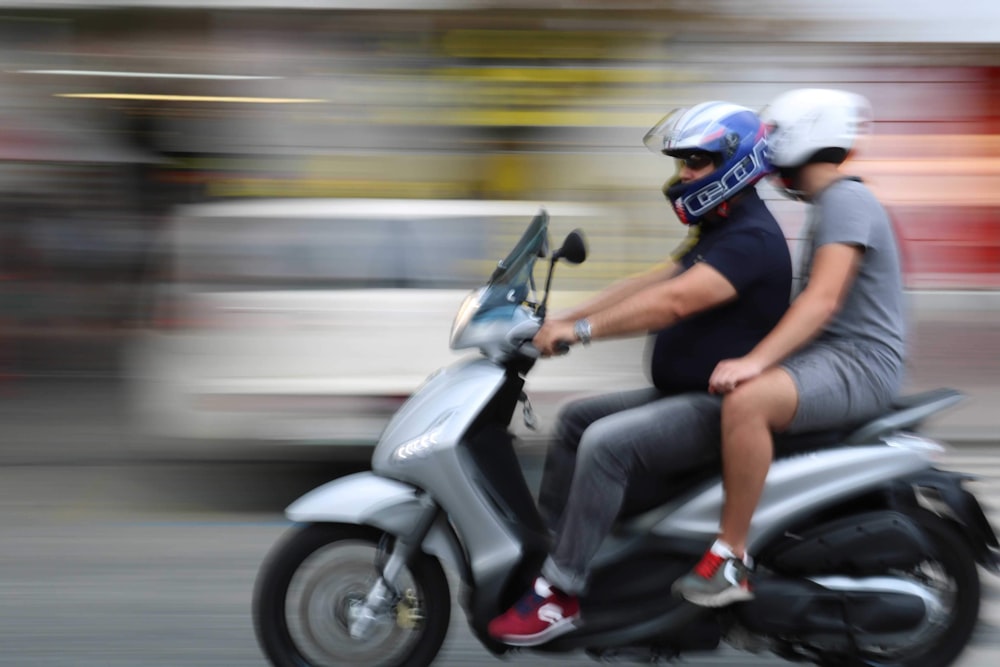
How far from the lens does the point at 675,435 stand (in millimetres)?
3885

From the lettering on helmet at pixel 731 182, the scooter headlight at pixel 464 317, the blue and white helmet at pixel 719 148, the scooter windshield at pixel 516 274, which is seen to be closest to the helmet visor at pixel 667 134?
the blue and white helmet at pixel 719 148

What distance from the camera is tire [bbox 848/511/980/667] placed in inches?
155

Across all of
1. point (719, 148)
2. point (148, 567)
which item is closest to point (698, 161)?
point (719, 148)

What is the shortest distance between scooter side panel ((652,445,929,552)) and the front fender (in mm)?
657

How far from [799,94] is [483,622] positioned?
1.59 m

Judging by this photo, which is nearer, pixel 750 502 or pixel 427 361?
pixel 750 502

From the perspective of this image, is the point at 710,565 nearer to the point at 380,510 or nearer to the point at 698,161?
the point at 380,510

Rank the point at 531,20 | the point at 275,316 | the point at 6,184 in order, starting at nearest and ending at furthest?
1. the point at 275,316
2. the point at 531,20
3. the point at 6,184

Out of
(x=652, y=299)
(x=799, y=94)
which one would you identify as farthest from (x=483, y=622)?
(x=799, y=94)

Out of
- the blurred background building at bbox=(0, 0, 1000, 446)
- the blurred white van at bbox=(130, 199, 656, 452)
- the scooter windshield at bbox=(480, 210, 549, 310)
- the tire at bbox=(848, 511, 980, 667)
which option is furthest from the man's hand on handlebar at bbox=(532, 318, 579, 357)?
→ the blurred background building at bbox=(0, 0, 1000, 446)

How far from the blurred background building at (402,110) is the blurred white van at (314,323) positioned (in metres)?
2.90

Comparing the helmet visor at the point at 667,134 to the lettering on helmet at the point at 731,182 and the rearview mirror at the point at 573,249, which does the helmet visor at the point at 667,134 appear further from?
the rearview mirror at the point at 573,249

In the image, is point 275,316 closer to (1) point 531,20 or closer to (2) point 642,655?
(2) point 642,655

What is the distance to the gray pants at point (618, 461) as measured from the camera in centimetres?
388
